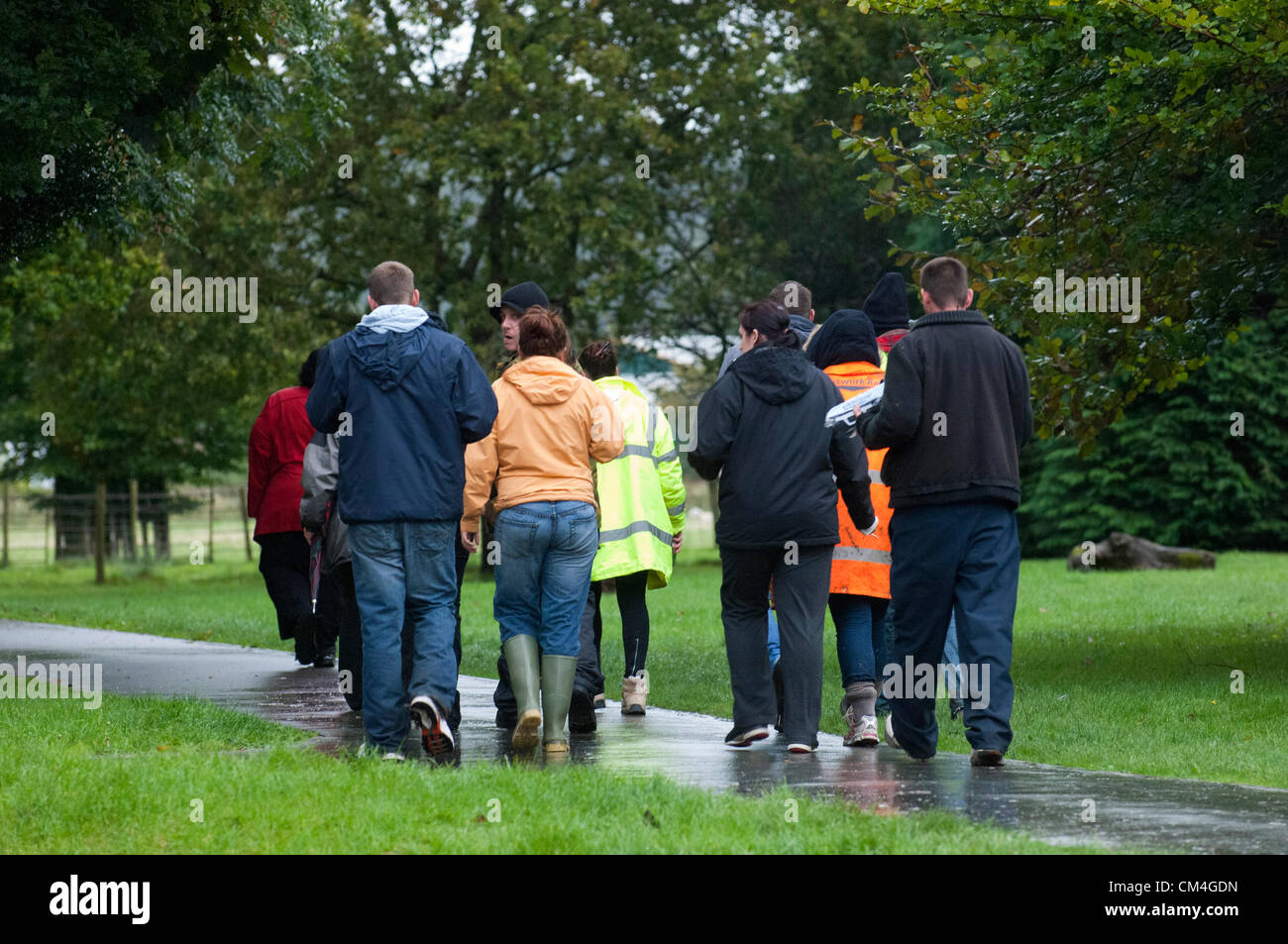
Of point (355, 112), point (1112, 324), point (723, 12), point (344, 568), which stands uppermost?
point (723, 12)

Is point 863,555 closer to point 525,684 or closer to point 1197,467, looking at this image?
point 525,684

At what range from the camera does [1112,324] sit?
11883 mm

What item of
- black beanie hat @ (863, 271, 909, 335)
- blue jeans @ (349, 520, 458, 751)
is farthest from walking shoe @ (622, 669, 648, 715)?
black beanie hat @ (863, 271, 909, 335)

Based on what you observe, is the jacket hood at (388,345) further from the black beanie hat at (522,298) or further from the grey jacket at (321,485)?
the grey jacket at (321,485)

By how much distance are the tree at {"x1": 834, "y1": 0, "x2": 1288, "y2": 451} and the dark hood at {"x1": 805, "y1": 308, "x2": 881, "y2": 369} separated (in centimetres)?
247

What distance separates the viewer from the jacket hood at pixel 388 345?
24.4 ft

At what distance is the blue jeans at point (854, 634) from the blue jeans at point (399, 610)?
195 cm

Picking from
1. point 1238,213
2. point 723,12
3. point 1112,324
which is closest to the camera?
point 1238,213

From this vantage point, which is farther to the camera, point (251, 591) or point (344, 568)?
point (251, 591)
